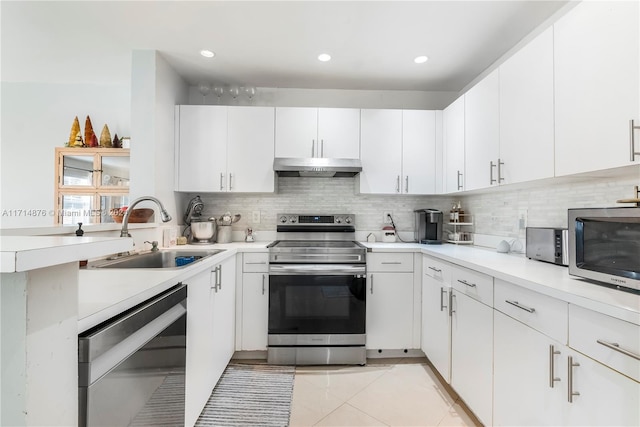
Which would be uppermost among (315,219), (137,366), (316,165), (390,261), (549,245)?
(316,165)

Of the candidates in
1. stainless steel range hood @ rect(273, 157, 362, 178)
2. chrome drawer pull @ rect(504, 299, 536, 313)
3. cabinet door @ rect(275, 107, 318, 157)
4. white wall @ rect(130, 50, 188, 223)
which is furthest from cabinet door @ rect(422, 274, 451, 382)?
white wall @ rect(130, 50, 188, 223)

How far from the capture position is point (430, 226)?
270 centimetres

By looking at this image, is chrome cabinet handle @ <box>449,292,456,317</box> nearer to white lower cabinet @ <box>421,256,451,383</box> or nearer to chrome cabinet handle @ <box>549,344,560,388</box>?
white lower cabinet @ <box>421,256,451,383</box>

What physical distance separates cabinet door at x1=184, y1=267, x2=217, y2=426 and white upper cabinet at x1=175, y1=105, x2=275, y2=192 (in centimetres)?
114

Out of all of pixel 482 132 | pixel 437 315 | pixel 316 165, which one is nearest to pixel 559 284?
pixel 437 315

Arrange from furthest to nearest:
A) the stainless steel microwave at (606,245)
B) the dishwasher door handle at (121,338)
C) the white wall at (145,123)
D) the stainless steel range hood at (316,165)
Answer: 1. the stainless steel range hood at (316,165)
2. the white wall at (145,123)
3. the stainless steel microwave at (606,245)
4. the dishwasher door handle at (121,338)

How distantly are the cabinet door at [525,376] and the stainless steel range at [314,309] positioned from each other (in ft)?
3.51

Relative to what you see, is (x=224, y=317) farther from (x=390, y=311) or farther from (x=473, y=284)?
(x=473, y=284)

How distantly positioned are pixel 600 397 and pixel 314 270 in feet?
5.55

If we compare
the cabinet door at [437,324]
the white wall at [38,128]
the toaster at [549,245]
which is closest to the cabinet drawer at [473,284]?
the cabinet door at [437,324]

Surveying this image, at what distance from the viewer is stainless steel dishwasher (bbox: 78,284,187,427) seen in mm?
685

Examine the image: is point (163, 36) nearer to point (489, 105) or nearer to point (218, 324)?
point (218, 324)

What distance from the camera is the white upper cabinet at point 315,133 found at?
2.65 meters

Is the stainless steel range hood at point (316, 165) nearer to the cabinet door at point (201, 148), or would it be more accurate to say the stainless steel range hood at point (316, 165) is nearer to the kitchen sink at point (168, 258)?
the cabinet door at point (201, 148)
